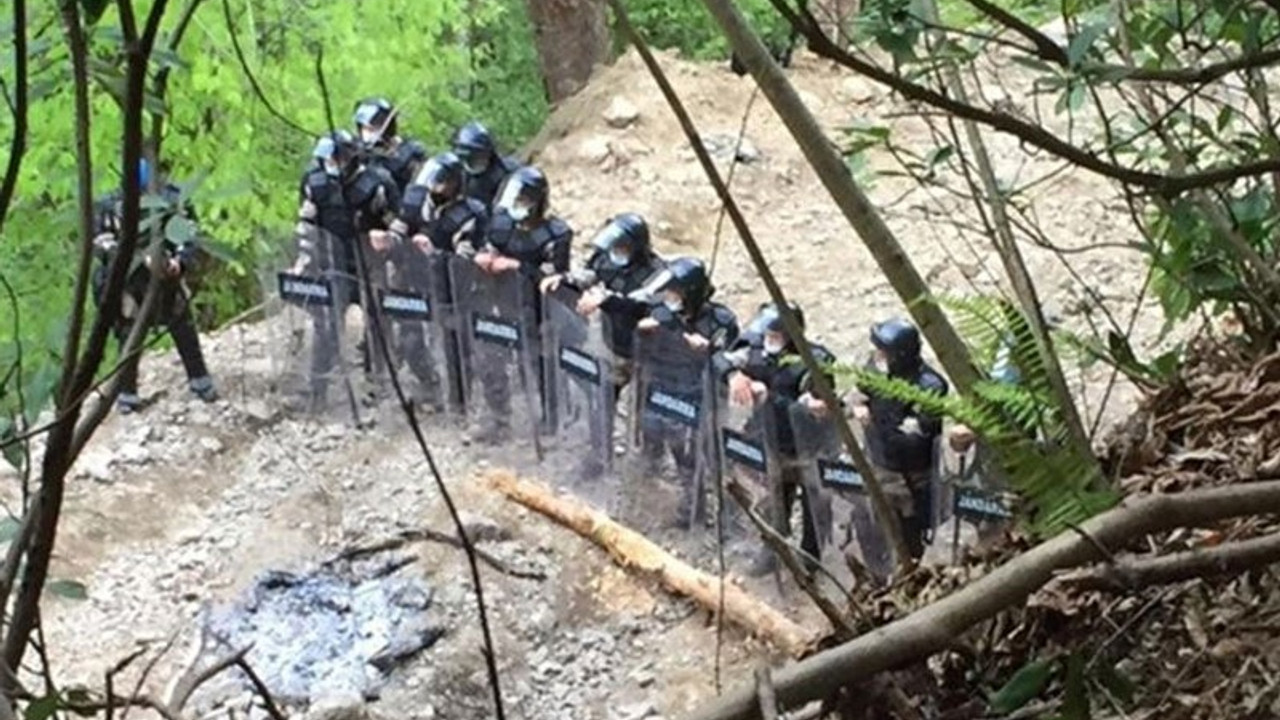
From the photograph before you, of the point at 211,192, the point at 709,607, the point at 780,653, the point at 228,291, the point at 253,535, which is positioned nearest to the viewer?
the point at 211,192

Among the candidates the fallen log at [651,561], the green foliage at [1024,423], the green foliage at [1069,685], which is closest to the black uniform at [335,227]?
the fallen log at [651,561]

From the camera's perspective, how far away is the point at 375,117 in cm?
796

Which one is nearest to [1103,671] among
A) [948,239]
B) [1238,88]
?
[1238,88]

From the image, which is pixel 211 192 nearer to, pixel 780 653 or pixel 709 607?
pixel 780 653

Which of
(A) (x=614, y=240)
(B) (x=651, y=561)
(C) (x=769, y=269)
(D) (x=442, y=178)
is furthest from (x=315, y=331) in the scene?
(C) (x=769, y=269)

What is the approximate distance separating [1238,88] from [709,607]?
3.78 m

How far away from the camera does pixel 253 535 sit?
702 centimetres

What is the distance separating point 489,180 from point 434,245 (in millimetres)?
613

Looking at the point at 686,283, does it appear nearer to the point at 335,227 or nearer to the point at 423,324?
the point at 423,324

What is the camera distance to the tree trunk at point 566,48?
38.7ft

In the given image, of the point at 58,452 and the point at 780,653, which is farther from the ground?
the point at 58,452

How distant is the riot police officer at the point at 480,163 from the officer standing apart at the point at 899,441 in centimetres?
247

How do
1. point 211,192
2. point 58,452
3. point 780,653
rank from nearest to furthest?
point 58,452 < point 211,192 < point 780,653

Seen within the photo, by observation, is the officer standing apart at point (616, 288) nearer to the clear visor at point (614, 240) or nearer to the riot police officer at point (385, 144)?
the clear visor at point (614, 240)
